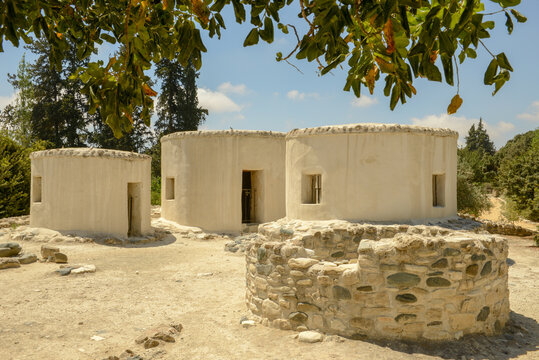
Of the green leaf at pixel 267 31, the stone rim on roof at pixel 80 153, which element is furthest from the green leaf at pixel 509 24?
the stone rim on roof at pixel 80 153

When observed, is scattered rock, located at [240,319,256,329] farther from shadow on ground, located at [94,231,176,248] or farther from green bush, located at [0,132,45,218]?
green bush, located at [0,132,45,218]

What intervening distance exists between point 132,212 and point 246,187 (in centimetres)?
562

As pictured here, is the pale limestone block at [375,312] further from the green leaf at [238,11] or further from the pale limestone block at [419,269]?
the green leaf at [238,11]

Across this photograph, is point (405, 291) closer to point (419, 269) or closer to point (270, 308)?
point (419, 269)

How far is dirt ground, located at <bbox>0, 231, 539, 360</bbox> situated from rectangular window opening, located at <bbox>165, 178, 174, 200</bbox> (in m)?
5.92

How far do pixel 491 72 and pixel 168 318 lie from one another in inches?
213

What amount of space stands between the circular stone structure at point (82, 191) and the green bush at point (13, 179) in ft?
15.3

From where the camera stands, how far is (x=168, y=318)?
20.0 feet

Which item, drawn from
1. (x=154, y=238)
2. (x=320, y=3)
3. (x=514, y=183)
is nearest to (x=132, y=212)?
(x=154, y=238)

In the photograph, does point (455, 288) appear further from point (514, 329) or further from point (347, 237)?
point (347, 237)

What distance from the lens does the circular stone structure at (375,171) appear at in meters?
11.1

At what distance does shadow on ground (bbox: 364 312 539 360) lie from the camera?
4535 millimetres

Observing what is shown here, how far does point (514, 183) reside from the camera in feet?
64.5

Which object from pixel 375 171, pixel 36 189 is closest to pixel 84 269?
pixel 36 189
